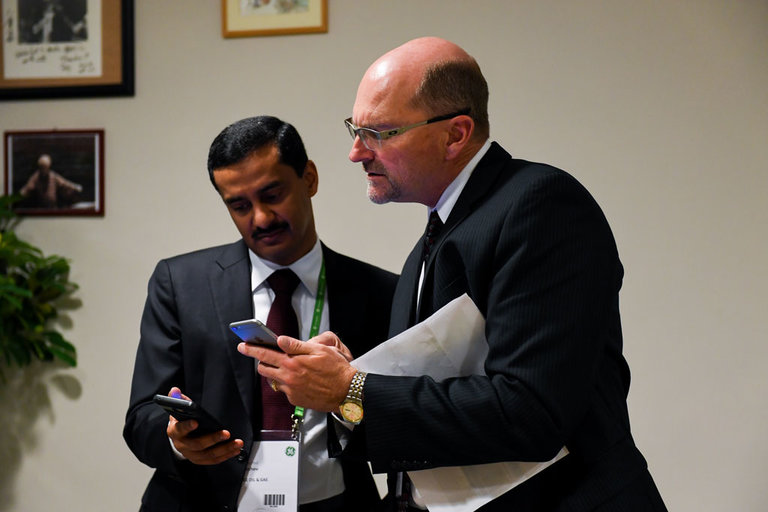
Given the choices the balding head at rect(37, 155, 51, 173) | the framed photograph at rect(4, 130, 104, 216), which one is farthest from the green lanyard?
the balding head at rect(37, 155, 51, 173)

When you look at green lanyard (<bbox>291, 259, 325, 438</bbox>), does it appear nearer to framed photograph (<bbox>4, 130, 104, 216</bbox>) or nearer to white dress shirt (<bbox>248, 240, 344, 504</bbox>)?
white dress shirt (<bbox>248, 240, 344, 504</bbox>)

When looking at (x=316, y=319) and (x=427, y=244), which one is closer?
(x=427, y=244)

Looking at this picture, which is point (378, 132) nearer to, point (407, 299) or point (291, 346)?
point (407, 299)

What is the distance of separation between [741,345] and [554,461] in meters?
1.93

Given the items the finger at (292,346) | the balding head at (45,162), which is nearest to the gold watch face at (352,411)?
the finger at (292,346)

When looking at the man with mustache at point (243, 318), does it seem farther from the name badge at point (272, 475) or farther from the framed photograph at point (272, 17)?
the framed photograph at point (272, 17)

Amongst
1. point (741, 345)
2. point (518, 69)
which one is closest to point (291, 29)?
point (518, 69)

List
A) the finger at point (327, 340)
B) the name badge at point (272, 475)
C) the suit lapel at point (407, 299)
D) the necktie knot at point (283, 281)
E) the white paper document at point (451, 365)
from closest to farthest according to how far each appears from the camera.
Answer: the white paper document at point (451, 365) < the suit lapel at point (407, 299) < the finger at point (327, 340) < the name badge at point (272, 475) < the necktie knot at point (283, 281)

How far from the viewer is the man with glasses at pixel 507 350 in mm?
1227

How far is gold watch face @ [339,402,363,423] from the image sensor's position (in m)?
1.30

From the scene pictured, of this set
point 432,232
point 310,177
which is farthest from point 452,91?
point 310,177

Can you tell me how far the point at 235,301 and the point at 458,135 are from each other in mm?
813

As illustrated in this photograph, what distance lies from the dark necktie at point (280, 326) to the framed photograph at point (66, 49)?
168cm

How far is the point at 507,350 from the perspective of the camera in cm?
124
